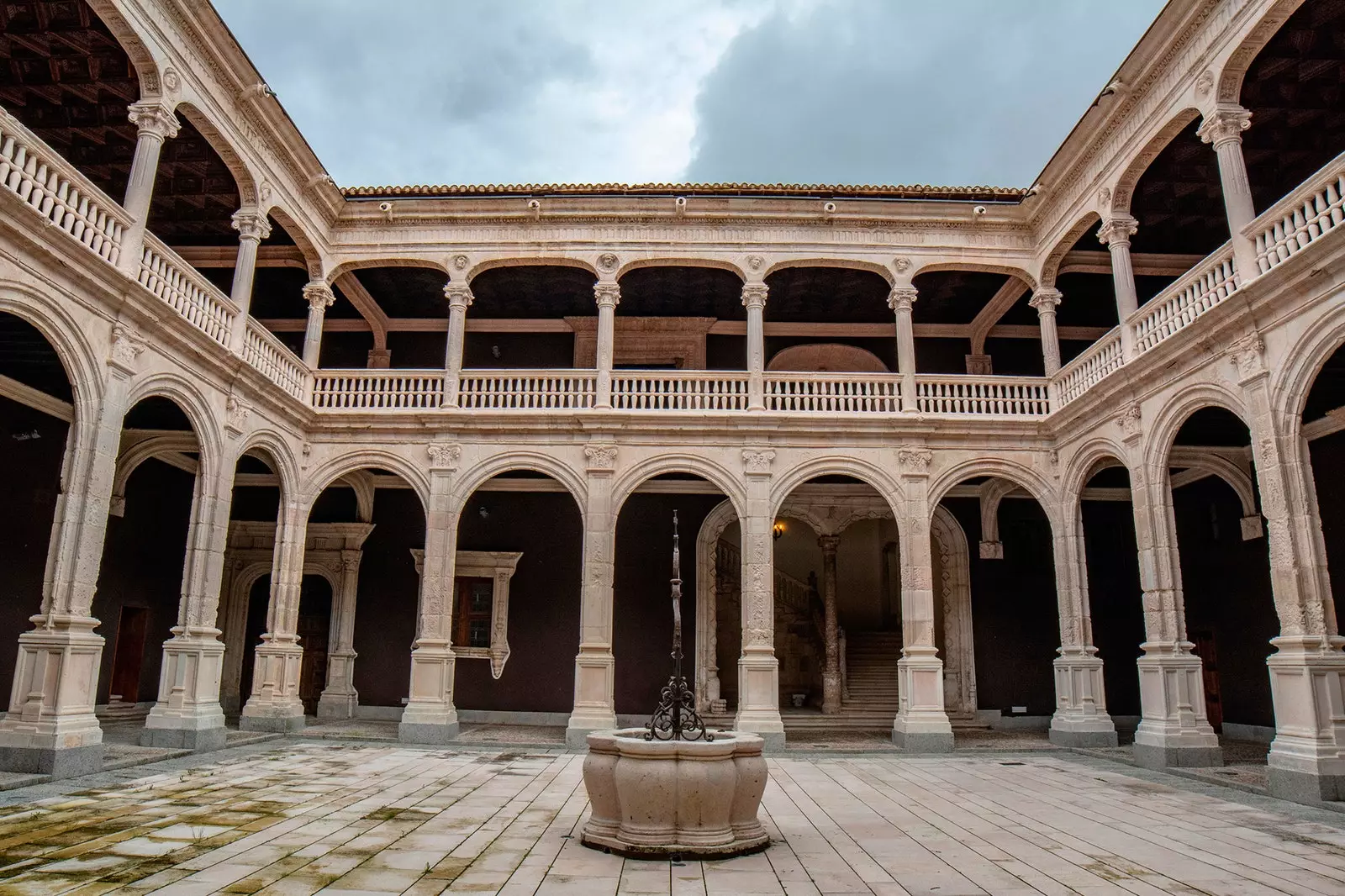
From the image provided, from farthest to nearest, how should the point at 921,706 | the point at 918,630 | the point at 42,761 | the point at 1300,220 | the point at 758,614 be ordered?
the point at 758,614 < the point at 918,630 < the point at 921,706 < the point at 1300,220 < the point at 42,761

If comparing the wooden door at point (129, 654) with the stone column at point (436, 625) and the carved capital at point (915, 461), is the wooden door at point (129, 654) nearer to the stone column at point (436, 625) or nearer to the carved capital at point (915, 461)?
the stone column at point (436, 625)

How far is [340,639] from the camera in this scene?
16406mm

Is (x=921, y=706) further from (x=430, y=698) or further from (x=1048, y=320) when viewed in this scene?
(x=430, y=698)

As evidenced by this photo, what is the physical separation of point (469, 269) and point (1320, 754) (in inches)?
526

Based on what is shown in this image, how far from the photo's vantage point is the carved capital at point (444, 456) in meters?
14.3

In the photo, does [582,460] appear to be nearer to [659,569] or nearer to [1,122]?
[659,569]

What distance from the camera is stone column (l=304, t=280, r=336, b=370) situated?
14953 millimetres

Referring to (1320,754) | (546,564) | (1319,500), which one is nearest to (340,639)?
(546,564)

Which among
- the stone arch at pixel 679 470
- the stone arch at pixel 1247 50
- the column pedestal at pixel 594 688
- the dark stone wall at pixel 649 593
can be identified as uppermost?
the stone arch at pixel 1247 50

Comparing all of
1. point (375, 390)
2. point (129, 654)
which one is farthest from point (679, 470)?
point (129, 654)

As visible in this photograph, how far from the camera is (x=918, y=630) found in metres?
13.5

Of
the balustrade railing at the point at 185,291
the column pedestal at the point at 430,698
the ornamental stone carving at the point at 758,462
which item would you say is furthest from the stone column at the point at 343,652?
the ornamental stone carving at the point at 758,462

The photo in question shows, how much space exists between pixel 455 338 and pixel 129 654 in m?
7.90

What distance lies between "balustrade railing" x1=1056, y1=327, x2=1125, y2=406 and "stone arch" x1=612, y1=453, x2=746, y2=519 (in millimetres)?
5405
